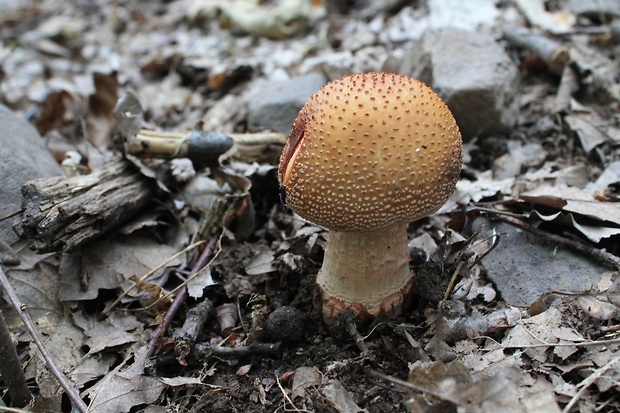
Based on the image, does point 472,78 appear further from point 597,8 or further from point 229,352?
point 229,352

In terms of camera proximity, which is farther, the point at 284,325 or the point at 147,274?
the point at 147,274

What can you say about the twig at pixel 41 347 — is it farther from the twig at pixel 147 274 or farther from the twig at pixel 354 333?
the twig at pixel 354 333

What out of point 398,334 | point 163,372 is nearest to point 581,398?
point 398,334

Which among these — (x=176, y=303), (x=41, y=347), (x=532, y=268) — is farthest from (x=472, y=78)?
(x=41, y=347)

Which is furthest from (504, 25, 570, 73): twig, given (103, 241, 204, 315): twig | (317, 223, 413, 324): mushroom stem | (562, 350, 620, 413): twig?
(103, 241, 204, 315): twig

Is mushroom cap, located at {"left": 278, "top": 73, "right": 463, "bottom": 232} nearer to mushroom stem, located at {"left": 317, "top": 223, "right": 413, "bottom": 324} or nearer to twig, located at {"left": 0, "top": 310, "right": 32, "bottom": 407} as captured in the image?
mushroom stem, located at {"left": 317, "top": 223, "right": 413, "bottom": 324}

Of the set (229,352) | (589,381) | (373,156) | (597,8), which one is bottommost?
(229,352)

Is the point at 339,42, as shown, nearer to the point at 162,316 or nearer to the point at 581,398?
the point at 162,316
